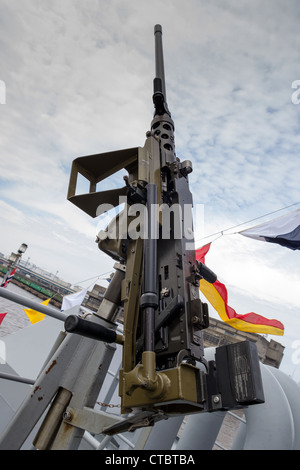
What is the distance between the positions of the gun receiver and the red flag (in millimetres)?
4208

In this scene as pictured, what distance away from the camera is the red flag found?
6.67 m

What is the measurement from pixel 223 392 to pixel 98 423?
0.81 metres

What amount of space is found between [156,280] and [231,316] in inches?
213

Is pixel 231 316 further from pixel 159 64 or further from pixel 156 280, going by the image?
pixel 159 64

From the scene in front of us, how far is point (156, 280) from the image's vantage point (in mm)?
1972

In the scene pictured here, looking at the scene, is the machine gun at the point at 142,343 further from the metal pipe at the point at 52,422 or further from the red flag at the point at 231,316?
the red flag at the point at 231,316

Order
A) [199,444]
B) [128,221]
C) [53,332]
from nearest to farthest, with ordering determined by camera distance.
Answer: [128,221] → [199,444] → [53,332]

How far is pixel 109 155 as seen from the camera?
2.66 meters

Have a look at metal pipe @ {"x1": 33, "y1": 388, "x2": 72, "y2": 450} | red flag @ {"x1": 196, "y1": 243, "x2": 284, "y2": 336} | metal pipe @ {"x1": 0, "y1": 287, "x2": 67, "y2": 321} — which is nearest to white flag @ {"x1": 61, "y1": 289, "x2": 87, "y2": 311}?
red flag @ {"x1": 196, "y1": 243, "x2": 284, "y2": 336}

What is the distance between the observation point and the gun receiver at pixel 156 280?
63.6 inches

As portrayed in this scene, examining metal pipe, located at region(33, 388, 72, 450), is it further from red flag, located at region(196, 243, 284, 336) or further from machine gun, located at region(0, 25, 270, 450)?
red flag, located at region(196, 243, 284, 336)

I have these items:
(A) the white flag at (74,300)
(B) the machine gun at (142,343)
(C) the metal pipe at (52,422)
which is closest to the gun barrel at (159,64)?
(B) the machine gun at (142,343)
